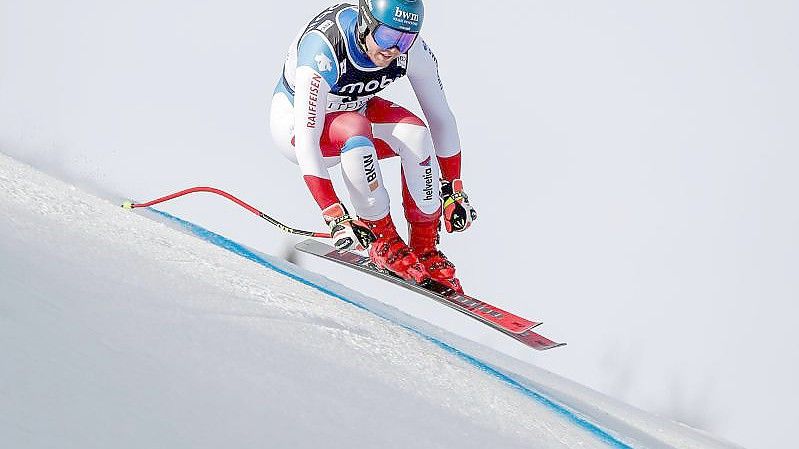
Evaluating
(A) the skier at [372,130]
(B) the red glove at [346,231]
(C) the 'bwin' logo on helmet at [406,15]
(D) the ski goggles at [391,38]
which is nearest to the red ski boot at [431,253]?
(A) the skier at [372,130]

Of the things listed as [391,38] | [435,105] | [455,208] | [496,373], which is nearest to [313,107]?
[391,38]

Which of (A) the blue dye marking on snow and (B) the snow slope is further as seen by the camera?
(A) the blue dye marking on snow

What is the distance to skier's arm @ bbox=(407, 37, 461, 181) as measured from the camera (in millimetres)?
5820

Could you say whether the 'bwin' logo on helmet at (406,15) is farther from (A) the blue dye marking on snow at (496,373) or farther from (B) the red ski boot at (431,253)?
(A) the blue dye marking on snow at (496,373)

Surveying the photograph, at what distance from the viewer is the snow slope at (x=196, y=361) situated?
164cm

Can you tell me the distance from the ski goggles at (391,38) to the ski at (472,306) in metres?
1.48

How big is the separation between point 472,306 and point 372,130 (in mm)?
1238

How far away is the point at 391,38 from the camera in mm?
5207

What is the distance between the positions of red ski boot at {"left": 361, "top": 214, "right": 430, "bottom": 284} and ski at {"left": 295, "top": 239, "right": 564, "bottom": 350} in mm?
50

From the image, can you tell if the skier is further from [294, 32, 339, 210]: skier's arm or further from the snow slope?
the snow slope

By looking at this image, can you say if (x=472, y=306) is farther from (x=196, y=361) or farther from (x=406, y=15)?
(x=196, y=361)

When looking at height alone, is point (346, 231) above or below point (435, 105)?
below

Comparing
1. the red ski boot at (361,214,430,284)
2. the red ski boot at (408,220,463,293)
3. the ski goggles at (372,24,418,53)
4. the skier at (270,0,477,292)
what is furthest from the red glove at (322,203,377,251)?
the ski goggles at (372,24,418,53)

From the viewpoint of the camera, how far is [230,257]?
4.53m
